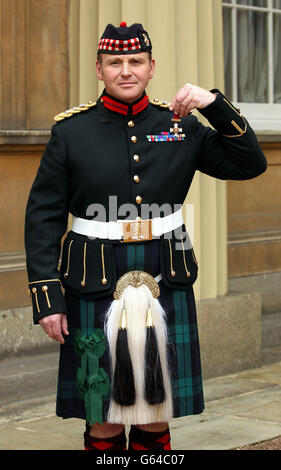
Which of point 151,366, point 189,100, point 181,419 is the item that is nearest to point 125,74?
point 189,100

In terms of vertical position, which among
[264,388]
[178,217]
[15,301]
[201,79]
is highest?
[201,79]

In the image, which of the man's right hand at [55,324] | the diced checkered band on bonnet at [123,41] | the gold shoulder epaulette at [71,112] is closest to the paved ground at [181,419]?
the man's right hand at [55,324]

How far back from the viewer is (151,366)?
3.80m

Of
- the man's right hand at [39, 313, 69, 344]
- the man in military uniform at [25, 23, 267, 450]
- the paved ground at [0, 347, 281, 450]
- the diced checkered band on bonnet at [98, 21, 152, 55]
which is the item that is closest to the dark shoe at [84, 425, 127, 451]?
the man in military uniform at [25, 23, 267, 450]

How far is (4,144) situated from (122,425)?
2451 millimetres

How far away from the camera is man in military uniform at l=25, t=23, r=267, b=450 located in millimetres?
3746

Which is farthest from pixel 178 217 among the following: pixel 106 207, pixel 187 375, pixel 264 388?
pixel 264 388

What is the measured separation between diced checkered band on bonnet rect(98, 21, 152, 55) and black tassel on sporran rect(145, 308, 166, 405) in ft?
3.23

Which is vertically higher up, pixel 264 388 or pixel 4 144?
pixel 4 144

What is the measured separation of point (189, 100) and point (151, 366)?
101 centimetres

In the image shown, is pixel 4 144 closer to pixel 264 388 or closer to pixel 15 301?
pixel 15 301

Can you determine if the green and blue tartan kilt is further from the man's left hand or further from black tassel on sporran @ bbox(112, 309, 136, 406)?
the man's left hand
